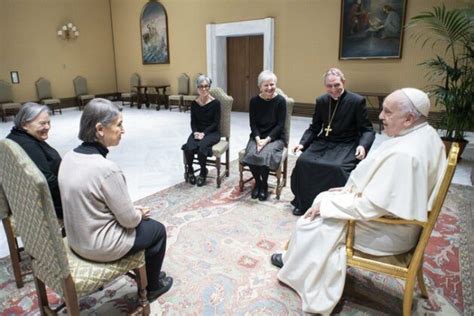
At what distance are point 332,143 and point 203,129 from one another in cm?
160

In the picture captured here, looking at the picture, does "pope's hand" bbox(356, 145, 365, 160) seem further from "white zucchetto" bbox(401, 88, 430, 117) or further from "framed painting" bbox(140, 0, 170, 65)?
"framed painting" bbox(140, 0, 170, 65)

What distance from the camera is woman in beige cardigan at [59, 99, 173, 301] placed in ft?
5.19

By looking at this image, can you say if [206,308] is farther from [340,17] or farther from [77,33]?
[77,33]

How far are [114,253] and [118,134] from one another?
1.96ft

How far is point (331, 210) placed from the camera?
193 centimetres

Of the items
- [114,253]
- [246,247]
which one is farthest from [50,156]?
[246,247]

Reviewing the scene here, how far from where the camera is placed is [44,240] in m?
1.49

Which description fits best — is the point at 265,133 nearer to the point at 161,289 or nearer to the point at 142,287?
the point at 161,289

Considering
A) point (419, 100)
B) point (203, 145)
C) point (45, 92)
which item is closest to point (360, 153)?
point (419, 100)

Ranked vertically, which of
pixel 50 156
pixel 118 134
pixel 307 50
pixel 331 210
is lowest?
pixel 331 210

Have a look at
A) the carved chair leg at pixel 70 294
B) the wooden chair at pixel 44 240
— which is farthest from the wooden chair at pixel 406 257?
the carved chair leg at pixel 70 294

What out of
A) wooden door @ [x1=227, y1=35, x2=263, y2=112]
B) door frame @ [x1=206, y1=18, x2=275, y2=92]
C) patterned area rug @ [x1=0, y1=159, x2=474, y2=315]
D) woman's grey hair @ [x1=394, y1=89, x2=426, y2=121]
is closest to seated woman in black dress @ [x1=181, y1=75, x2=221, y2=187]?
patterned area rug @ [x1=0, y1=159, x2=474, y2=315]

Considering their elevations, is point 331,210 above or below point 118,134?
below

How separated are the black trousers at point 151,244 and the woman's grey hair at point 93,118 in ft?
1.81
